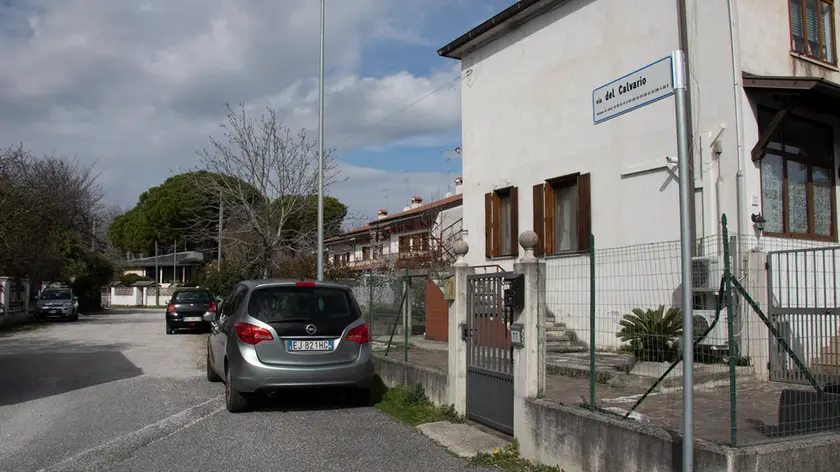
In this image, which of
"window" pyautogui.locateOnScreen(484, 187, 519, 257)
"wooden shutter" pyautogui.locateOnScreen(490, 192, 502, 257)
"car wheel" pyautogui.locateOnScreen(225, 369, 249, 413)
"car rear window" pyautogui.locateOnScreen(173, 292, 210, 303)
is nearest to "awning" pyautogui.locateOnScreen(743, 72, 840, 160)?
"window" pyautogui.locateOnScreen(484, 187, 519, 257)

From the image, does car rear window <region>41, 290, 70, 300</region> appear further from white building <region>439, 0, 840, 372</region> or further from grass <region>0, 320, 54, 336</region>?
white building <region>439, 0, 840, 372</region>

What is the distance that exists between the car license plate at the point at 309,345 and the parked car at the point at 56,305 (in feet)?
91.2

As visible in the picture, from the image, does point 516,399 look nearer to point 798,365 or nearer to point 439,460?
point 439,460

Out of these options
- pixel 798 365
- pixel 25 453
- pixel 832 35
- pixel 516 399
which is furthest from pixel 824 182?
pixel 25 453

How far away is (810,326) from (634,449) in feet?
7.22

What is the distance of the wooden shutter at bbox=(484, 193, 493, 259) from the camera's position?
612 inches

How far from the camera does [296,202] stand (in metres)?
20.2

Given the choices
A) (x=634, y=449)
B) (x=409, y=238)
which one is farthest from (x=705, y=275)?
(x=409, y=238)

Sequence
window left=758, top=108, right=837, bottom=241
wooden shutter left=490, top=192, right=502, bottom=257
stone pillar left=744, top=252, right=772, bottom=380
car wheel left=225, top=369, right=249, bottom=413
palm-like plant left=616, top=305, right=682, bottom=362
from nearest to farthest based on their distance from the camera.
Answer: stone pillar left=744, top=252, right=772, bottom=380 < palm-like plant left=616, top=305, right=682, bottom=362 < car wheel left=225, top=369, right=249, bottom=413 < window left=758, top=108, right=837, bottom=241 < wooden shutter left=490, top=192, right=502, bottom=257

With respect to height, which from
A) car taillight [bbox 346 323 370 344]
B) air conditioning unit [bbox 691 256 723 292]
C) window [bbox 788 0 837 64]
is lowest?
car taillight [bbox 346 323 370 344]

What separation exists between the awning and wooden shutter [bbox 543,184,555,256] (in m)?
4.47

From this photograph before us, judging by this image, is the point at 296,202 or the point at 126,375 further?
the point at 296,202

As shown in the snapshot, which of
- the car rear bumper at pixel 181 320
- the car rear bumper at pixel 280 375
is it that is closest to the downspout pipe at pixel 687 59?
the car rear bumper at pixel 280 375

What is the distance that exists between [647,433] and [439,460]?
2.17 metres
